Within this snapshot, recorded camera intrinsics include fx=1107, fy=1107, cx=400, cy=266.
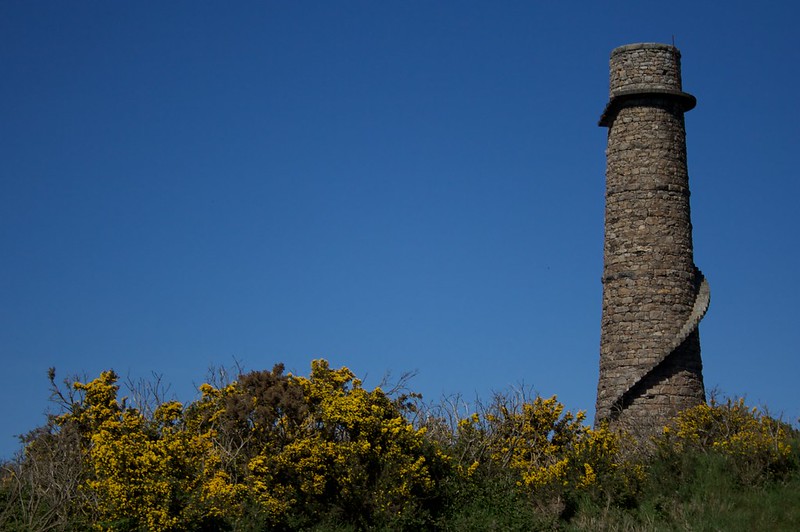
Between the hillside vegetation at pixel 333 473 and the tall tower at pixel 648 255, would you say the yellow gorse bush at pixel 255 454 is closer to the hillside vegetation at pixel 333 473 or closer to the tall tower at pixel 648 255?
the hillside vegetation at pixel 333 473

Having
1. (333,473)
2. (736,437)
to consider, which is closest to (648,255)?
(736,437)

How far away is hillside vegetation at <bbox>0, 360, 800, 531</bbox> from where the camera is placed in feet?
59.9

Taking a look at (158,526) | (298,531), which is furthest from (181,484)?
(298,531)

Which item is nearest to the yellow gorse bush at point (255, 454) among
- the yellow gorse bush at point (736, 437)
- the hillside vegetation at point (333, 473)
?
the hillside vegetation at point (333, 473)

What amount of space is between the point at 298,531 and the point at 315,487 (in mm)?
812

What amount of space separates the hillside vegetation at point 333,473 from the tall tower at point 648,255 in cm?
267

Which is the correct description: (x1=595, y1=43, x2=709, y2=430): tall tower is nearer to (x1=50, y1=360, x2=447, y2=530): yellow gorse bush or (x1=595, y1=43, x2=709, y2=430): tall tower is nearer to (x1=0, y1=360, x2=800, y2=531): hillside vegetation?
(x1=0, y1=360, x2=800, y2=531): hillside vegetation

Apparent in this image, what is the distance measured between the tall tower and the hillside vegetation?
2.67 meters

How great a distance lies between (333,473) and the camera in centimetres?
1941

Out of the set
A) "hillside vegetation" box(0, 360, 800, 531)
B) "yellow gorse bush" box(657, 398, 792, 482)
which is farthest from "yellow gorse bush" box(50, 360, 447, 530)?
"yellow gorse bush" box(657, 398, 792, 482)

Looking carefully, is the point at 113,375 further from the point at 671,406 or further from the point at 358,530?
the point at 671,406

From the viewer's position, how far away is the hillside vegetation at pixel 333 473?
18266 mm

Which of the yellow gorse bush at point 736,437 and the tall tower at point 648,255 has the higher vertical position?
the tall tower at point 648,255

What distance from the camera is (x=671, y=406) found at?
80.4 ft
